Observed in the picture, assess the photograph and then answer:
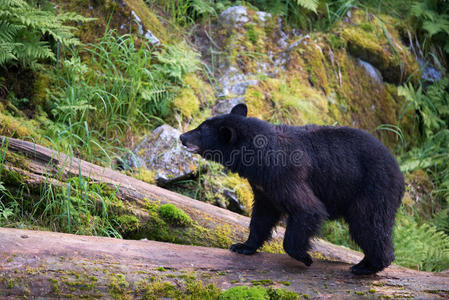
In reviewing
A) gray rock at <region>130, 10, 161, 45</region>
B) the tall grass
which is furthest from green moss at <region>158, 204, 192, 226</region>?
gray rock at <region>130, 10, 161, 45</region>

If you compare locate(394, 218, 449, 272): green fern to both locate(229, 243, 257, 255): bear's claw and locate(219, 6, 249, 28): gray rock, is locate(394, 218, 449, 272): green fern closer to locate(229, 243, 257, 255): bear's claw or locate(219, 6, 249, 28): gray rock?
locate(229, 243, 257, 255): bear's claw

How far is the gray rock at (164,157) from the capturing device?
19.2 feet

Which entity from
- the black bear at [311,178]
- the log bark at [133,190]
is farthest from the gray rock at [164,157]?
the black bear at [311,178]

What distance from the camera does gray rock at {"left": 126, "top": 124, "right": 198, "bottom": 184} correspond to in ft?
19.2

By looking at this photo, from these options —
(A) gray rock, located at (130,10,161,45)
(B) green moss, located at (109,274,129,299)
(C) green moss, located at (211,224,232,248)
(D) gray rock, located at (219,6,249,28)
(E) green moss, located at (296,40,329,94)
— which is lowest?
(B) green moss, located at (109,274,129,299)

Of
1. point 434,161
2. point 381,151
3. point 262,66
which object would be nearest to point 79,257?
point 381,151

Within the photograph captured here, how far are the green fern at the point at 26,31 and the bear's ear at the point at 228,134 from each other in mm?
2878

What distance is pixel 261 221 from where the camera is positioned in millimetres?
4191

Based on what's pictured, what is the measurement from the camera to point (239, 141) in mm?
3959

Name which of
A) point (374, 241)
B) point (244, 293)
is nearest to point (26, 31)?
point (244, 293)

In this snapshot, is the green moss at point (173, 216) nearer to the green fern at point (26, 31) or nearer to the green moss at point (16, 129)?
the green moss at point (16, 129)

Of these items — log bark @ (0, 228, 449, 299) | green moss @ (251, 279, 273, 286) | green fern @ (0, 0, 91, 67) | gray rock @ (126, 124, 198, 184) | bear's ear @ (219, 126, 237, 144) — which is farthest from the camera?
gray rock @ (126, 124, 198, 184)

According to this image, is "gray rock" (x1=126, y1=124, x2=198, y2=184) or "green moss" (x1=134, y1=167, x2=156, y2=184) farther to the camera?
"gray rock" (x1=126, y1=124, x2=198, y2=184)

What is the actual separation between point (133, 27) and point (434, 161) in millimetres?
5572
